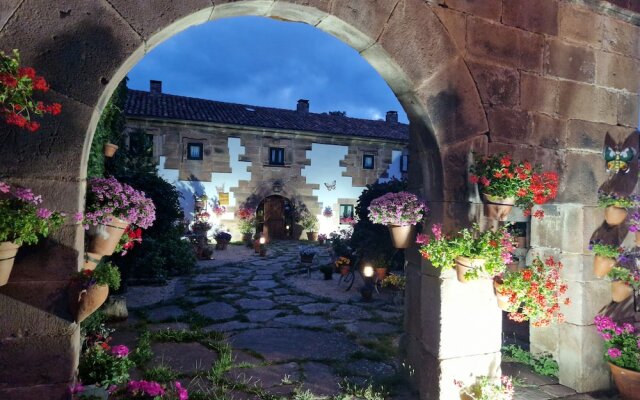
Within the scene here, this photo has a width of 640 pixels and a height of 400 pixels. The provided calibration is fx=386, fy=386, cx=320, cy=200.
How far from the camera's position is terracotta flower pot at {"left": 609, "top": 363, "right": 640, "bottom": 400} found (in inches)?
134

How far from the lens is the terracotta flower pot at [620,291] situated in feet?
12.4

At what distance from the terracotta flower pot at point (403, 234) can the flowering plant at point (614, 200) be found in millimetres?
1900

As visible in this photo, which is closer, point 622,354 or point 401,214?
point 401,214

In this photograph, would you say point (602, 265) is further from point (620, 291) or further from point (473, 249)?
point (473, 249)

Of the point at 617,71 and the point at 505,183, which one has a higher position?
the point at 617,71

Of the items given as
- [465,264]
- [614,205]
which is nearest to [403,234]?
[465,264]

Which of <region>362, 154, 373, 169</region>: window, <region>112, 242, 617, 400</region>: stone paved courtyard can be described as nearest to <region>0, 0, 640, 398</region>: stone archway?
<region>112, 242, 617, 400</region>: stone paved courtyard

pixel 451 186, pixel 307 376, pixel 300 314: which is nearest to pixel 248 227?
pixel 300 314

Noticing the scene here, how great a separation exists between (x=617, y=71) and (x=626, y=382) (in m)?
2.94

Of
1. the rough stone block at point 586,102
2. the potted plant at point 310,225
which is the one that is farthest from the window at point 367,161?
the rough stone block at point 586,102

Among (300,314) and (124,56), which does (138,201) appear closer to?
(124,56)

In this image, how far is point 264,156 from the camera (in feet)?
54.7

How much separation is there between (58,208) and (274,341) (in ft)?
10.5

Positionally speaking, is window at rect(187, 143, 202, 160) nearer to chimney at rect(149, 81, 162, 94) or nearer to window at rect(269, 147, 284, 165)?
window at rect(269, 147, 284, 165)
